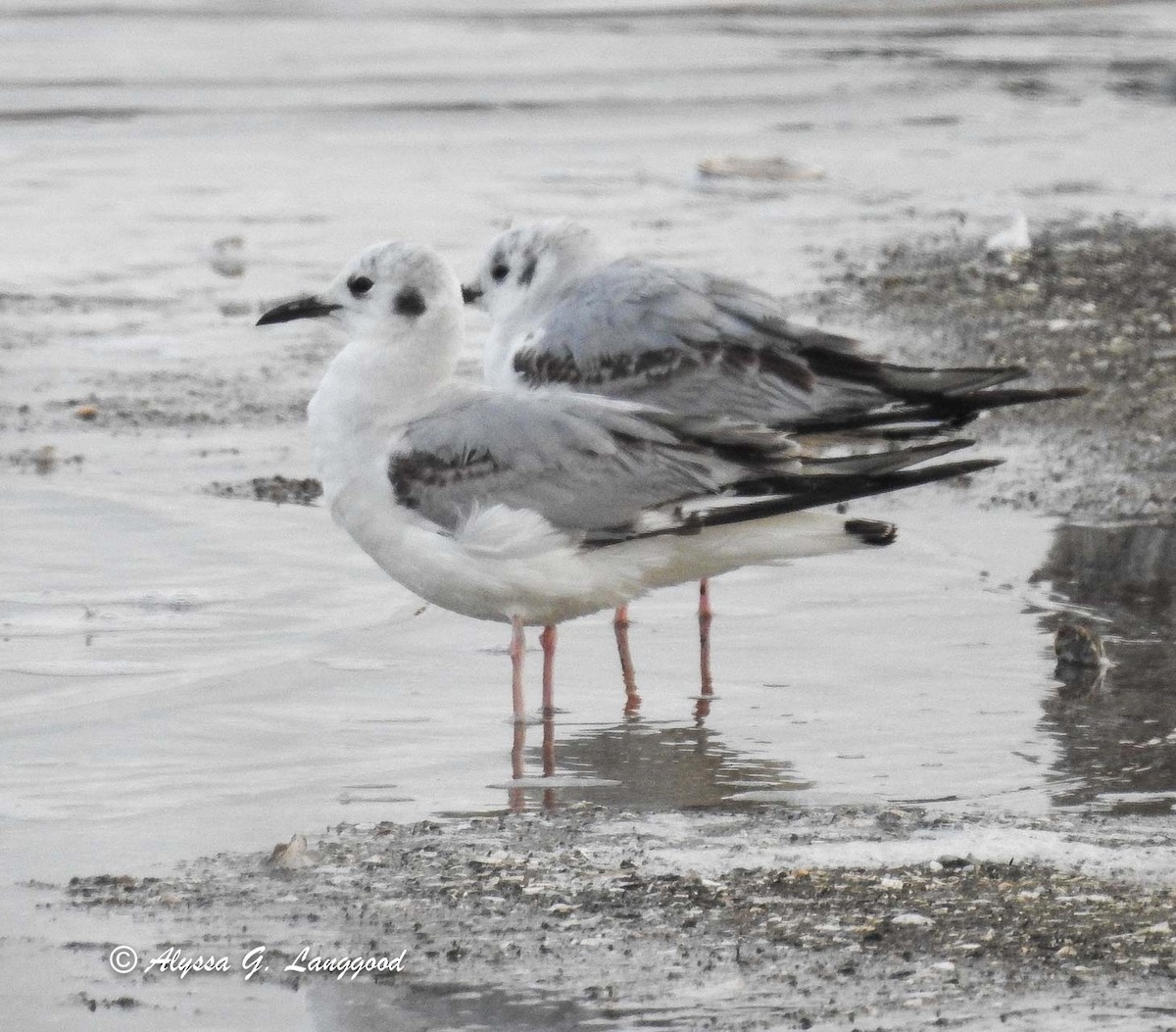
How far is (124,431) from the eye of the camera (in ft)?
30.3

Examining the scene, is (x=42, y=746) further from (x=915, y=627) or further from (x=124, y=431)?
(x=124, y=431)

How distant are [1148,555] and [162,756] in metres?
3.55

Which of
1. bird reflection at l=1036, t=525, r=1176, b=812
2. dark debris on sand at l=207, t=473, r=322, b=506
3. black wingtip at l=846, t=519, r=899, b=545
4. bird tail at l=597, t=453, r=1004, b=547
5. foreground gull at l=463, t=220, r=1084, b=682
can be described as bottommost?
bird reflection at l=1036, t=525, r=1176, b=812

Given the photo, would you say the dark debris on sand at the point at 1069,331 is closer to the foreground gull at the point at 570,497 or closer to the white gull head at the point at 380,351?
the foreground gull at the point at 570,497

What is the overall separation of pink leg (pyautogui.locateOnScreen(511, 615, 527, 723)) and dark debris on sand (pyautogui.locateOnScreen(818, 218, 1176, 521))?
2.80m

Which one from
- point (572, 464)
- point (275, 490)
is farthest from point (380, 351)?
point (275, 490)

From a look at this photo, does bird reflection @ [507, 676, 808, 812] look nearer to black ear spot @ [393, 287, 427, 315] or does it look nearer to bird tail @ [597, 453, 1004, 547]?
bird tail @ [597, 453, 1004, 547]

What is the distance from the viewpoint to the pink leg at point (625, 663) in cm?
643

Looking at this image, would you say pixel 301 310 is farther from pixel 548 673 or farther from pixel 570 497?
pixel 548 673

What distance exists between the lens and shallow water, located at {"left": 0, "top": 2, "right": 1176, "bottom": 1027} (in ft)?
18.6

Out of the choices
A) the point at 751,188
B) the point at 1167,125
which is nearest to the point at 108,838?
the point at 751,188

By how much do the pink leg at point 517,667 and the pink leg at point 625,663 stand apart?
36cm

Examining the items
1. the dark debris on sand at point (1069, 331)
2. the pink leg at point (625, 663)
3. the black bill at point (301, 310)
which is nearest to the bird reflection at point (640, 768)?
the pink leg at point (625, 663)

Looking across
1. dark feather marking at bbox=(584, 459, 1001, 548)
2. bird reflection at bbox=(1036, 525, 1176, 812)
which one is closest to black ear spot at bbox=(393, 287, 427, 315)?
dark feather marking at bbox=(584, 459, 1001, 548)
